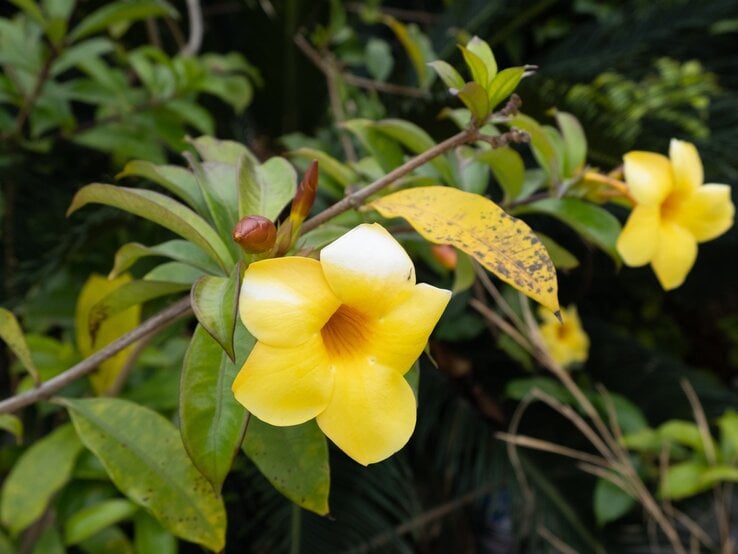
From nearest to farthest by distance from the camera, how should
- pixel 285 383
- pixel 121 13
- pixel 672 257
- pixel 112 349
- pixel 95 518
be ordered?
pixel 285 383, pixel 112 349, pixel 672 257, pixel 95 518, pixel 121 13

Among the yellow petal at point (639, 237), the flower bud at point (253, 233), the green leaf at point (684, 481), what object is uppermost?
the flower bud at point (253, 233)

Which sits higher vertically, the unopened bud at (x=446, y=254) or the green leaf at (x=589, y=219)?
the green leaf at (x=589, y=219)

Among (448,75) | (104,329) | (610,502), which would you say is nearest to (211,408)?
(448,75)

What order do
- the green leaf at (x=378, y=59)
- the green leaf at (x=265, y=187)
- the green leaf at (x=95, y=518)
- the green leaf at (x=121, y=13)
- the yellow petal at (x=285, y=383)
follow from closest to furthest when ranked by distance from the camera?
the yellow petal at (x=285, y=383)
the green leaf at (x=265, y=187)
the green leaf at (x=95, y=518)
the green leaf at (x=121, y=13)
the green leaf at (x=378, y=59)

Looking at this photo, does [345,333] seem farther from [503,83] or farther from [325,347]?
[503,83]

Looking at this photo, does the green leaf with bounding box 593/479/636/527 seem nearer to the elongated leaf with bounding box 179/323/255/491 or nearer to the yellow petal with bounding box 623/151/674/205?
the yellow petal with bounding box 623/151/674/205

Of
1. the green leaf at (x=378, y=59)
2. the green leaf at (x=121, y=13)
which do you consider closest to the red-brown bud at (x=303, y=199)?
the green leaf at (x=121, y=13)

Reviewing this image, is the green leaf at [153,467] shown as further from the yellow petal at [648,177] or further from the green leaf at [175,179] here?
the yellow petal at [648,177]

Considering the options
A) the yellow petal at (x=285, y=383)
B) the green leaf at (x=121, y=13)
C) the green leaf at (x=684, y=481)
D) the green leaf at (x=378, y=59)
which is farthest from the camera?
the green leaf at (x=378, y=59)
